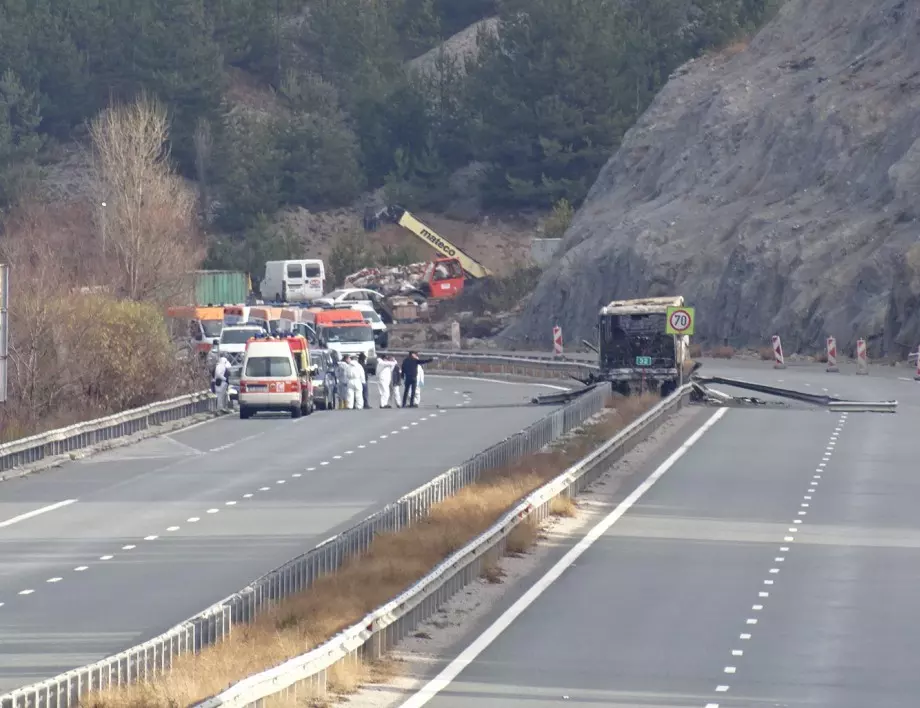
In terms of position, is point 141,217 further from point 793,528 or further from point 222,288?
point 793,528

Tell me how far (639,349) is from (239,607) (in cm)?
3263

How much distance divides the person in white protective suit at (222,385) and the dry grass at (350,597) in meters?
16.0

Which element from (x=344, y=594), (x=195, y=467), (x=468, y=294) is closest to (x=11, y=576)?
(x=344, y=594)

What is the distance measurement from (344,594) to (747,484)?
12.9 metres

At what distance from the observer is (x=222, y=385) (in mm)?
45594

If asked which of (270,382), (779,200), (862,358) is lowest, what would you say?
(270,382)

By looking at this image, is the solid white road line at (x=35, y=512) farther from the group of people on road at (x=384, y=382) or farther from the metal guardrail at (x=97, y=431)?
the group of people on road at (x=384, y=382)

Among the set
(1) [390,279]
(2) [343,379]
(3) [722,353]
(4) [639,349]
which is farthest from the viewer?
(1) [390,279]

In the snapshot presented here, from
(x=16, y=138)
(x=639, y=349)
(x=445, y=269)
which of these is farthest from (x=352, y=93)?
(x=639, y=349)

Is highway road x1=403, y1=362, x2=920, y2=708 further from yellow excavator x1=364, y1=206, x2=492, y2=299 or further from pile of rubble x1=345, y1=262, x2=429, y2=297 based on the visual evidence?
pile of rubble x1=345, y1=262, x2=429, y2=297

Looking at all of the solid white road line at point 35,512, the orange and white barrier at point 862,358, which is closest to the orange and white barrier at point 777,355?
the orange and white barrier at point 862,358

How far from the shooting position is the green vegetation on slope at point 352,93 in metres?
104

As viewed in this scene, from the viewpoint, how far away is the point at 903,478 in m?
31.1

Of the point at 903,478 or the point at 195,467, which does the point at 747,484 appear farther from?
the point at 195,467
